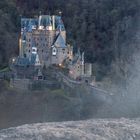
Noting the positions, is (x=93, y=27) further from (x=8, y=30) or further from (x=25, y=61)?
(x=25, y=61)

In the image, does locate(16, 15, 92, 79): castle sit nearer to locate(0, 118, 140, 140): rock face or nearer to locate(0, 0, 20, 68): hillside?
locate(0, 0, 20, 68): hillside

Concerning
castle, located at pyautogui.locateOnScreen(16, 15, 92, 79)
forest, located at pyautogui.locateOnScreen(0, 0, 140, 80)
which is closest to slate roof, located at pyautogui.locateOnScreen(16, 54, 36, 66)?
castle, located at pyautogui.locateOnScreen(16, 15, 92, 79)

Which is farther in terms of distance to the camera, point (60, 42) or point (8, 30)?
point (8, 30)

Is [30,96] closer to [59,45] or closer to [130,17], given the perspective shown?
[59,45]

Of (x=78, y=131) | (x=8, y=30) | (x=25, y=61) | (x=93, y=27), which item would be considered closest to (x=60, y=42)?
(x=25, y=61)

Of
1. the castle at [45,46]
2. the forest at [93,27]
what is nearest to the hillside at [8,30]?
the forest at [93,27]

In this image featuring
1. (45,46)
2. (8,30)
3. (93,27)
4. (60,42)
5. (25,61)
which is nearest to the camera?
Result: (25,61)

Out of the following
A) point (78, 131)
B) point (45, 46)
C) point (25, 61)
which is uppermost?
point (45, 46)
